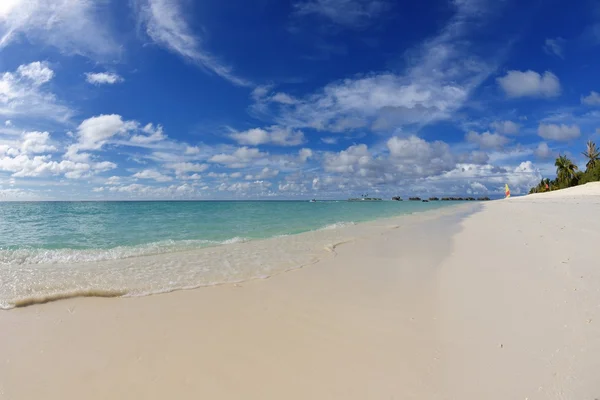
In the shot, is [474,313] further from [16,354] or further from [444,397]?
[16,354]

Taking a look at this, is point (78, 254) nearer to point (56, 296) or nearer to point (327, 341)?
point (56, 296)

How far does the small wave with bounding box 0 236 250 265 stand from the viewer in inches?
347

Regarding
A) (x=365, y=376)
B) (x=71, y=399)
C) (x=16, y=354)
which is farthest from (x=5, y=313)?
(x=365, y=376)

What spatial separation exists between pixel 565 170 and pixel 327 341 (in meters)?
97.0

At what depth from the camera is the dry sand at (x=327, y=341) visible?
2715 millimetres

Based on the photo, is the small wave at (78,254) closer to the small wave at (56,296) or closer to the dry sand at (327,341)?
the small wave at (56,296)

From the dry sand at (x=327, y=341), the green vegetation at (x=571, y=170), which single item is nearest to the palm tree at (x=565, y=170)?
the green vegetation at (x=571, y=170)

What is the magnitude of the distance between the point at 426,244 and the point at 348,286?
5895mm

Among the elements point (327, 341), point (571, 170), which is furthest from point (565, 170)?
point (327, 341)

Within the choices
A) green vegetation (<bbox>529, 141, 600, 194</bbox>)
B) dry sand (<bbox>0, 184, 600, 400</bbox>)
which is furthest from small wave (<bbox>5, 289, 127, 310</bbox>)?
green vegetation (<bbox>529, 141, 600, 194</bbox>)

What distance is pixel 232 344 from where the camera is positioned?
11.6ft

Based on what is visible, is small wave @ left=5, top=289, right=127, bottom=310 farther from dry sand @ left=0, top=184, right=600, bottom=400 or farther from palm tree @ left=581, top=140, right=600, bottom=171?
palm tree @ left=581, top=140, right=600, bottom=171

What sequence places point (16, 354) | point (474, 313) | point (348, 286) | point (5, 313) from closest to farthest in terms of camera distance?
1. point (16, 354)
2. point (474, 313)
3. point (5, 313)
4. point (348, 286)

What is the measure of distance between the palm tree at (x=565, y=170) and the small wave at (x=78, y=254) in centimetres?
9350
